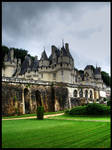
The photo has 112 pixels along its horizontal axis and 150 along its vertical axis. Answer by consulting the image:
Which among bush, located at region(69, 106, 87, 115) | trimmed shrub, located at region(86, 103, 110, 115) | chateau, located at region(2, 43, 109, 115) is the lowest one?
bush, located at region(69, 106, 87, 115)

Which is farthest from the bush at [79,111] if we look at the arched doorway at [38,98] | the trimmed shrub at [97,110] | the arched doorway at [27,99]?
the arched doorway at [38,98]

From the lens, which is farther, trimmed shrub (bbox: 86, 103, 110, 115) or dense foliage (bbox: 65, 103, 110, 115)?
dense foliage (bbox: 65, 103, 110, 115)

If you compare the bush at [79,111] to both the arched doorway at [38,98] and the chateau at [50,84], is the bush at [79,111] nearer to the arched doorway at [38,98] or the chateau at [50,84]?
the chateau at [50,84]

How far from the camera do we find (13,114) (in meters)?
28.6

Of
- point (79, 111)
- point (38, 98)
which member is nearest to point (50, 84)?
point (38, 98)

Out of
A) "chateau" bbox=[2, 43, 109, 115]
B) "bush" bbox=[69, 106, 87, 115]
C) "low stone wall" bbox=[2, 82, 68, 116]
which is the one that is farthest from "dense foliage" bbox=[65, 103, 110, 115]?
"chateau" bbox=[2, 43, 109, 115]

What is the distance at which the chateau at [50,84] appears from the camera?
31.7 meters

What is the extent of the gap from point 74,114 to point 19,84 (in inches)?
491

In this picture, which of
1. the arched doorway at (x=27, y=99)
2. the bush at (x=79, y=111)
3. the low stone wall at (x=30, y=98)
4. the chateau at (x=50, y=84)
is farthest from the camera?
the arched doorway at (x=27, y=99)

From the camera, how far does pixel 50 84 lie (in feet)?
122

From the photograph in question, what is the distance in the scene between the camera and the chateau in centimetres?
3170

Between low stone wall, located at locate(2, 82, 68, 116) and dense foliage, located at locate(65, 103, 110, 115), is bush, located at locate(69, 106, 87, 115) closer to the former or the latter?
dense foliage, located at locate(65, 103, 110, 115)

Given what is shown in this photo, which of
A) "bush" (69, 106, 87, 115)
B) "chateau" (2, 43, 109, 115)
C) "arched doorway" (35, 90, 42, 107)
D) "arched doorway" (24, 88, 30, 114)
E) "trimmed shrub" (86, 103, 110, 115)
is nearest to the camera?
"trimmed shrub" (86, 103, 110, 115)

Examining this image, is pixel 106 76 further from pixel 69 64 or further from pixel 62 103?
pixel 62 103
